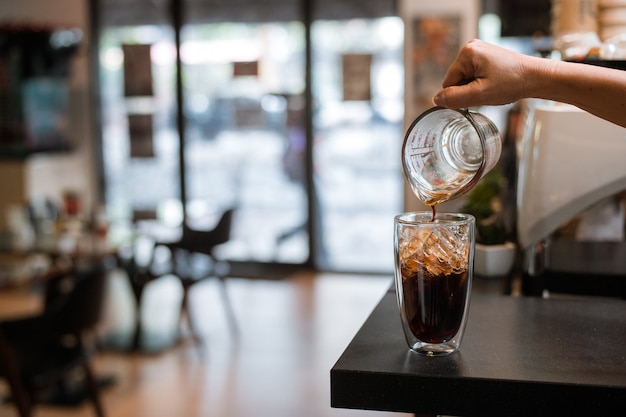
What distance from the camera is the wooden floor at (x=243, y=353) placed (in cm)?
439

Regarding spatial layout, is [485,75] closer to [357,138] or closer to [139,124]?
[357,138]

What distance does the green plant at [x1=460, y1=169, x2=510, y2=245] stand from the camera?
7.38ft

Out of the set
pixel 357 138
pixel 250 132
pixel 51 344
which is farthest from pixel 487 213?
pixel 250 132

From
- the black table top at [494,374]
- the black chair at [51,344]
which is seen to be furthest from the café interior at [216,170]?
the black table top at [494,374]

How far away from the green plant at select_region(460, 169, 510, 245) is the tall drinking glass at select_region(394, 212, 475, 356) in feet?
2.78

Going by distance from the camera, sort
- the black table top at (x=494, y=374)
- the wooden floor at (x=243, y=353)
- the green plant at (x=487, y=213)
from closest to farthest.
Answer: the black table top at (x=494, y=374) → the green plant at (x=487, y=213) → the wooden floor at (x=243, y=353)

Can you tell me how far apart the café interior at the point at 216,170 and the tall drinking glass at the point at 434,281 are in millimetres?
3149

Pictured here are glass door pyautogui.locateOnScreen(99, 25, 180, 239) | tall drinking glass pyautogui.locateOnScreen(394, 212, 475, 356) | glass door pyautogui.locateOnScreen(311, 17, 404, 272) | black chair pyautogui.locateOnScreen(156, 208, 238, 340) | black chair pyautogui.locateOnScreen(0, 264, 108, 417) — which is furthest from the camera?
glass door pyautogui.locateOnScreen(99, 25, 180, 239)

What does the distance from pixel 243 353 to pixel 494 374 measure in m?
4.14

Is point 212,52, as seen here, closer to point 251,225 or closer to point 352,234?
point 251,225

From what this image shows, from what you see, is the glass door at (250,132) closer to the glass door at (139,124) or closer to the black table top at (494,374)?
the glass door at (139,124)

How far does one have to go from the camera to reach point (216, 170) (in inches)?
311

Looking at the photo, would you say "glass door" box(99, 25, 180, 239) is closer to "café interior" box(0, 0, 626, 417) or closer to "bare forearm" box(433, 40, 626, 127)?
"café interior" box(0, 0, 626, 417)

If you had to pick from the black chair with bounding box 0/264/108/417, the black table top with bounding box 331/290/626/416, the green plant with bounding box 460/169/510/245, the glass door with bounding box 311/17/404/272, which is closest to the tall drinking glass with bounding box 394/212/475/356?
the black table top with bounding box 331/290/626/416
